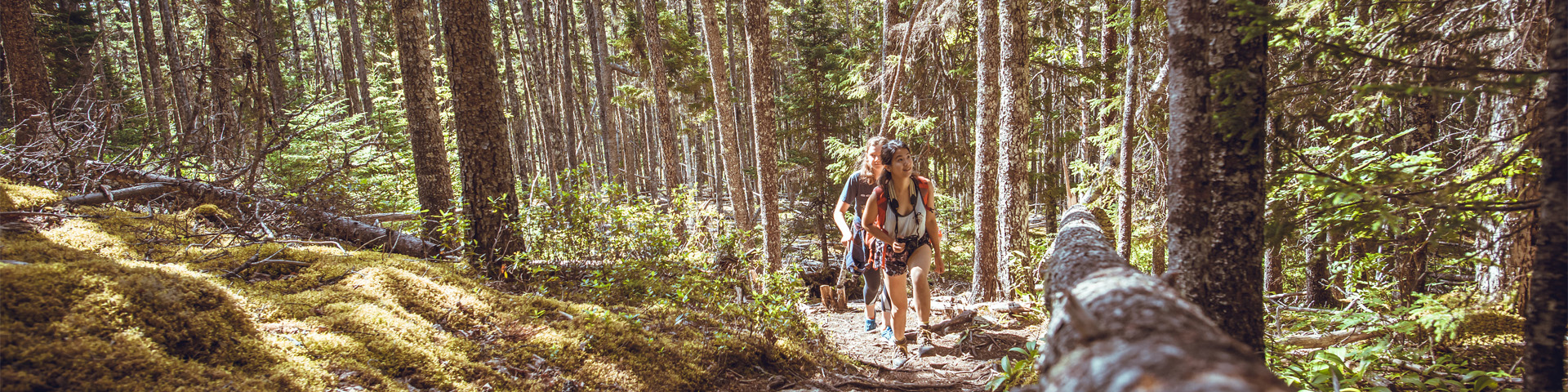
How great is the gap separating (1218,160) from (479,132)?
542 centimetres

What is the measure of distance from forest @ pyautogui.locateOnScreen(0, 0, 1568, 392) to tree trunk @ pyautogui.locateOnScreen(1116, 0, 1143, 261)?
0.21 feet

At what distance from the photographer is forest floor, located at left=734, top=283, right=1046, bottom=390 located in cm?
438

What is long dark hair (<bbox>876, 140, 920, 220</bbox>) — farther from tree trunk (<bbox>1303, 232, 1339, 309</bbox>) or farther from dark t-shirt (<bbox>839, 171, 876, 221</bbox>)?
tree trunk (<bbox>1303, 232, 1339, 309</bbox>)

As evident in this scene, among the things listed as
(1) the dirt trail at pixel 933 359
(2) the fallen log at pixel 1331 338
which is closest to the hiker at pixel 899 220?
(1) the dirt trail at pixel 933 359

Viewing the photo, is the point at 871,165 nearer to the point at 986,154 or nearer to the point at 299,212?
the point at 986,154

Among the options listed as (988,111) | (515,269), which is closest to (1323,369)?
(988,111)

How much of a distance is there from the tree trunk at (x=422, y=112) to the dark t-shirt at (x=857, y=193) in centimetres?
412

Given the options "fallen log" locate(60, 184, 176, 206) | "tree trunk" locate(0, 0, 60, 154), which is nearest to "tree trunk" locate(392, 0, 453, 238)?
"fallen log" locate(60, 184, 176, 206)

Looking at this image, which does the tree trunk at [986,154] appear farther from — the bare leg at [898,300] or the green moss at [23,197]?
the green moss at [23,197]

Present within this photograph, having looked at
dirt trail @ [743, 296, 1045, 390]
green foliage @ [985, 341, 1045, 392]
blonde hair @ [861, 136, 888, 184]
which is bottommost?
dirt trail @ [743, 296, 1045, 390]

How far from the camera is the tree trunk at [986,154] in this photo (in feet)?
21.2

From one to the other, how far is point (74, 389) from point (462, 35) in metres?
3.81

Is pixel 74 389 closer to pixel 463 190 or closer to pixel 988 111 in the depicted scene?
pixel 463 190

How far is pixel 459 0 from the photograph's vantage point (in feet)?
16.8
